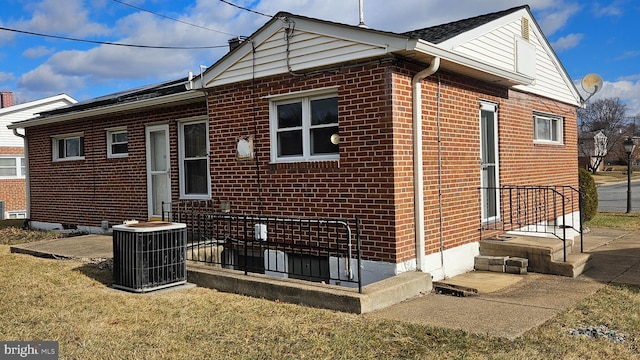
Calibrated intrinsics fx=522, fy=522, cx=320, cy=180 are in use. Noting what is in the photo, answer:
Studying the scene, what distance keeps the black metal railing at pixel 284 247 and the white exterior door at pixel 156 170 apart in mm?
2651

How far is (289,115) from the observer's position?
757cm

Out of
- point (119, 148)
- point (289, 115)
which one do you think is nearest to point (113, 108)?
point (119, 148)

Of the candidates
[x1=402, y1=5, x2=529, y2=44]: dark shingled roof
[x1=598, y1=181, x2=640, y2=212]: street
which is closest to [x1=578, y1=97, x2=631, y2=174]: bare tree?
[x1=598, y1=181, x2=640, y2=212]: street

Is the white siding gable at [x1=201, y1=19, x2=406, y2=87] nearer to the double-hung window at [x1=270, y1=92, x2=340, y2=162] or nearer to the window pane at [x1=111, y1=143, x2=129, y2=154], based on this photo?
the double-hung window at [x1=270, y1=92, x2=340, y2=162]

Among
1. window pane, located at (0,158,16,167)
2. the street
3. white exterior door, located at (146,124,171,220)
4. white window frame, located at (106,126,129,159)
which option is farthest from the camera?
window pane, located at (0,158,16,167)

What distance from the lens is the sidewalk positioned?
5.00m

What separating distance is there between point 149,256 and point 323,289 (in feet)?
7.82

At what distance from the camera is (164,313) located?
5562 millimetres

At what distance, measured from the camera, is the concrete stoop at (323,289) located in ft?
17.8

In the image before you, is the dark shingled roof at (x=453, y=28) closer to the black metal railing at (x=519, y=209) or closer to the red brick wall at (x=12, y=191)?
the black metal railing at (x=519, y=209)

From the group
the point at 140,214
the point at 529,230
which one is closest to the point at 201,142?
the point at 140,214

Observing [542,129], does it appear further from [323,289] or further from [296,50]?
[323,289]

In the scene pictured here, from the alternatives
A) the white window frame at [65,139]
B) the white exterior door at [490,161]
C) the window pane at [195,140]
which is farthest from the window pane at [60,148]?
the white exterior door at [490,161]

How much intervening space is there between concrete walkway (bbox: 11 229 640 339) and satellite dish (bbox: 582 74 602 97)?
452 centimetres
